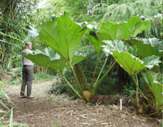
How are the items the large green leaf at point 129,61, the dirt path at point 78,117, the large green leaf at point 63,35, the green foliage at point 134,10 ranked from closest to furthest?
1. the dirt path at point 78,117
2. the large green leaf at point 129,61
3. the large green leaf at point 63,35
4. the green foliage at point 134,10

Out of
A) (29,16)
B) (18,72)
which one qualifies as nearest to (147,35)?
(29,16)

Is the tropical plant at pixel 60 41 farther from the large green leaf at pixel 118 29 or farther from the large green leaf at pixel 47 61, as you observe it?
the large green leaf at pixel 118 29

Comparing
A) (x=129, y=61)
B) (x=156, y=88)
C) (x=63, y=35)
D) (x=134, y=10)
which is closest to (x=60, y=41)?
(x=63, y=35)

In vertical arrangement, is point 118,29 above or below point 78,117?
above

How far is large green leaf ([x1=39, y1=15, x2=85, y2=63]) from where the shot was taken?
516 centimetres

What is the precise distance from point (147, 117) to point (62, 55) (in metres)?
1.48

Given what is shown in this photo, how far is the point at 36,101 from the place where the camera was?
6445 millimetres

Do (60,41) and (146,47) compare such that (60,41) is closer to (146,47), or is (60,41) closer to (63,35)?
(63,35)

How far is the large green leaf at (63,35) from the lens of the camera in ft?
16.9

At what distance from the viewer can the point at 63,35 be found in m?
5.25

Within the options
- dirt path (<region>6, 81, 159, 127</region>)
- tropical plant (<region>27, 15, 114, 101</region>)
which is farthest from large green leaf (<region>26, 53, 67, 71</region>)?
dirt path (<region>6, 81, 159, 127</region>)

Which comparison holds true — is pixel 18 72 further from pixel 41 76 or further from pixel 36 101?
pixel 36 101

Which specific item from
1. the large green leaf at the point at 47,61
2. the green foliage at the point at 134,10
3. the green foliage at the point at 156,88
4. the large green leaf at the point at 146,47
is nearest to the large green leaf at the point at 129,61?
the green foliage at the point at 156,88

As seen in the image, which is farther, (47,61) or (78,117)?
(47,61)
